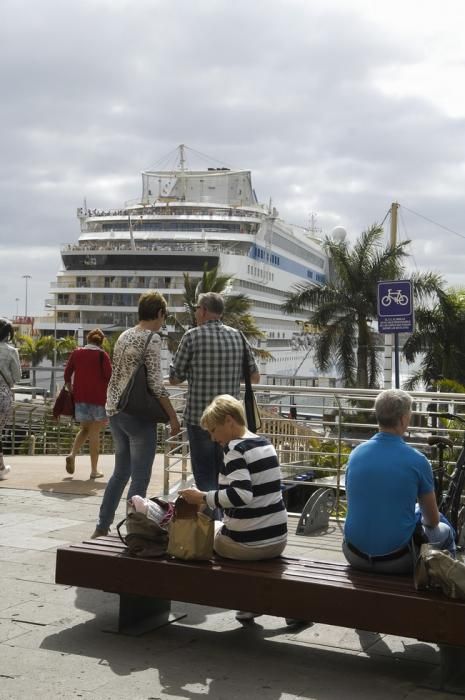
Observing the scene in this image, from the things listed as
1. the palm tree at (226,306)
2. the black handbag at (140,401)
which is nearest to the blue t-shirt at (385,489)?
the black handbag at (140,401)

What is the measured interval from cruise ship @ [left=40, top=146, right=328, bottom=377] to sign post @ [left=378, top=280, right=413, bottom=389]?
41.7 m

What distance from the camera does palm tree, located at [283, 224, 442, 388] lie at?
3747 cm

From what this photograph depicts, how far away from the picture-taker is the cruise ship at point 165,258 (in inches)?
2239

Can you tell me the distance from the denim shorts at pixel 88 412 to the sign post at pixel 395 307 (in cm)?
426

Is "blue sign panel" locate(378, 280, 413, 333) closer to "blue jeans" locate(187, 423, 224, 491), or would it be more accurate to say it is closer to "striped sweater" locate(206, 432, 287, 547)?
"blue jeans" locate(187, 423, 224, 491)

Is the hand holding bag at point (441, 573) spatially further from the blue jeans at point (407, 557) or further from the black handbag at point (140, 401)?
the black handbag at point (140, 401)

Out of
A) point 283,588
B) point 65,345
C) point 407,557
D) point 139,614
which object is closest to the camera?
point 283,588

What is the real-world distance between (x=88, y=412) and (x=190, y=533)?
→ 5.20 meters

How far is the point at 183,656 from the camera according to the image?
446 cm

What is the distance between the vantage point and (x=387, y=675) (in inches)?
Answer: 167

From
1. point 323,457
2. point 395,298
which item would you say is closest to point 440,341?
point 323,457

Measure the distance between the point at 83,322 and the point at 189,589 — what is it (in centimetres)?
5590

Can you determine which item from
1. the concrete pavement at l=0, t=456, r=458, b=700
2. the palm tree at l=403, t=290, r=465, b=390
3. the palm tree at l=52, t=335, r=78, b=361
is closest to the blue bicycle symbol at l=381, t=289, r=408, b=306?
the concrete pavement at l=0, t=456, r=458, b=700

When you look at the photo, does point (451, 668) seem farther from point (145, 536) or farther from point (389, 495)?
point (145, 536)
